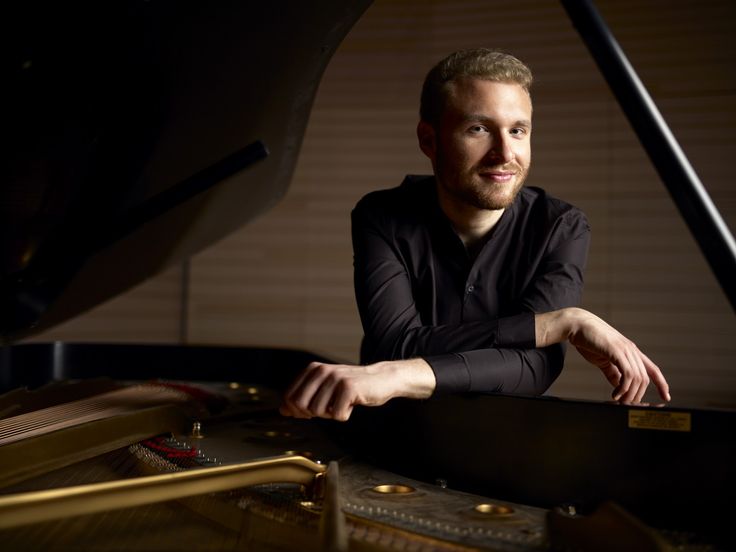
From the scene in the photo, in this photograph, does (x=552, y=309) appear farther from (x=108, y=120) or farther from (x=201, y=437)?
(x=108, y=120)

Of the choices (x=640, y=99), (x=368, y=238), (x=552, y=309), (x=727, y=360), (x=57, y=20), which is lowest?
(x=727, y=360)

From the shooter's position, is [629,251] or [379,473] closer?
[379,473]

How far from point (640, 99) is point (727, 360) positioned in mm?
3444

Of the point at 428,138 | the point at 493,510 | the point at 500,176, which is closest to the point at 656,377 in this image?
the point at 493,510

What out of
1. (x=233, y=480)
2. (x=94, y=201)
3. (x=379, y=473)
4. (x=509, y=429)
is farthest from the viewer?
(x=94, y=201)

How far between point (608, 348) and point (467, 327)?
30 cm

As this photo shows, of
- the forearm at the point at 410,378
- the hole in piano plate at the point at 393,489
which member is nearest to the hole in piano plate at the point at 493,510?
the hole in piano plate at the point at 393,489

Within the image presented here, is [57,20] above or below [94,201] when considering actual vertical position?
above

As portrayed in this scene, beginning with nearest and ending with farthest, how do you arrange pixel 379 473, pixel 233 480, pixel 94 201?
pixel 233 480, pixel 379 473, pixel 94 201

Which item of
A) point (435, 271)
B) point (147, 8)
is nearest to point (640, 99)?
point (435, 271)

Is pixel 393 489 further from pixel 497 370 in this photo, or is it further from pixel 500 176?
pixel 500 176

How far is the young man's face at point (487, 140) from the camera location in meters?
1.82

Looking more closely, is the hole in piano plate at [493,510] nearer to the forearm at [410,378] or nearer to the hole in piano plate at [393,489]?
the hole in piano plate at [393,489]

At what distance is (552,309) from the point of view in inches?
69.9
